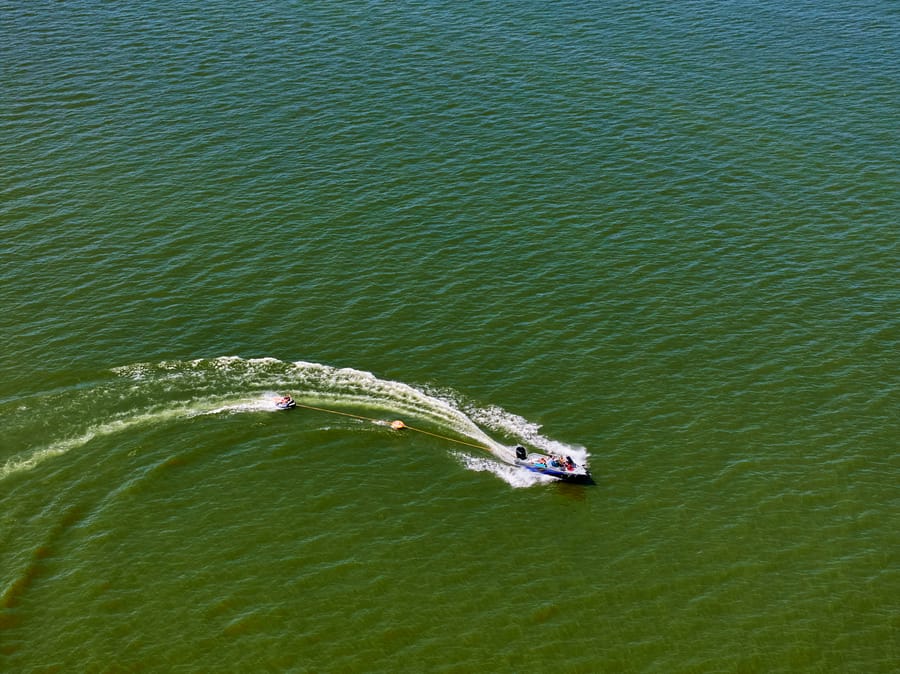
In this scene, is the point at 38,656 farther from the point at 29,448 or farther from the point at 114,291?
the point at 114,291

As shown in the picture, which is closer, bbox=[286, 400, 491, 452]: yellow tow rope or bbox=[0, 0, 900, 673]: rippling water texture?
bbox=[0, 0, 900, 673]: rippling water texture

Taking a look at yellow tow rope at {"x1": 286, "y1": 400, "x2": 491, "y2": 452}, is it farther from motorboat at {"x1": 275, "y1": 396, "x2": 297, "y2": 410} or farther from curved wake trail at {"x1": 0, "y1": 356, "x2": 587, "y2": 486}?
motorboat at {"x1": 275, "y1": 396, "x2": 297, "y2": 410}

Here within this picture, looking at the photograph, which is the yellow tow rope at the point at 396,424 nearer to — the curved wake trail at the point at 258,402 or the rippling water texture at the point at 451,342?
the curved wake trail at the point at 258,402

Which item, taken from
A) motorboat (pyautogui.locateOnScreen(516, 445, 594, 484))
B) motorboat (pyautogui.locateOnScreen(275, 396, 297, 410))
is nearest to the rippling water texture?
motorboat (pyautogui.locateOnScreen(516, 445, 594, 484))

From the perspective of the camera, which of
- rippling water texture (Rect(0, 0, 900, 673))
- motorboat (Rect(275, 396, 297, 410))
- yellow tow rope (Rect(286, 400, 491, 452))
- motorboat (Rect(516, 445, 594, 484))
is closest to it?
rippling water texture (Rect(0, 0, 900, 673))

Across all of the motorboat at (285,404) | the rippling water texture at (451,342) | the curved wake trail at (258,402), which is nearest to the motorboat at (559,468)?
the rippling water texture at (451,342)

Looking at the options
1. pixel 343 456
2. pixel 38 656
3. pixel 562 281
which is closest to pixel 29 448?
pixel 38 656

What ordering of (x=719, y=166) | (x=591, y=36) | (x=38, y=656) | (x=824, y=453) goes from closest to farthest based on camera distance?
(x=38, y=656) < (x=824, y=453) < (x=719, y=166) < (x=591, y=36)
